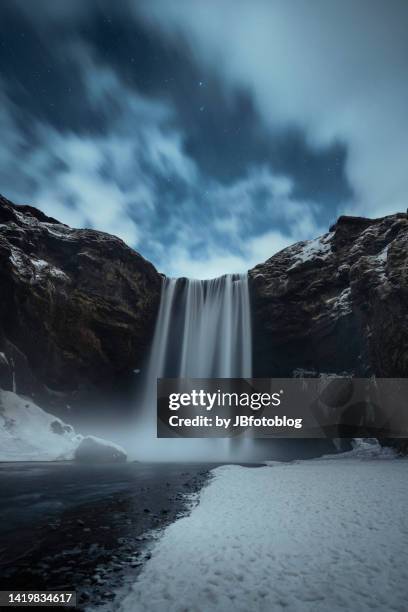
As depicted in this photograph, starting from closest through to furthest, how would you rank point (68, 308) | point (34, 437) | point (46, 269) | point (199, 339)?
point (34, 437), point (46, 269), point (68, 308), point (199, 339)

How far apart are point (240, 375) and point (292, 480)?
3342cm

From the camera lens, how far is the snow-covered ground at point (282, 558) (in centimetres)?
496

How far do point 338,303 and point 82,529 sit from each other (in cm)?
3813

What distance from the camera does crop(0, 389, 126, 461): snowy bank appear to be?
28.8 m

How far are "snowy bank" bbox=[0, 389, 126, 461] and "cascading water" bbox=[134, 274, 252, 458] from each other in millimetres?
14608

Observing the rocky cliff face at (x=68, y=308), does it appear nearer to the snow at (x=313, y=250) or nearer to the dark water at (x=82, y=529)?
the snow at (x=313, y=250)

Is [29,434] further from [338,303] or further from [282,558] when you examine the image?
[338,303]

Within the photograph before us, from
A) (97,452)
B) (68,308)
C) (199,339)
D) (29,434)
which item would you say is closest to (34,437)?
(29,434)

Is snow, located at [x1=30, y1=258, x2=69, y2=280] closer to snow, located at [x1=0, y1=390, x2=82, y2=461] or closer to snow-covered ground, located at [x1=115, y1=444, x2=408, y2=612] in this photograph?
snow, located at [x1=0, y1=390, x2=82, y2=461]

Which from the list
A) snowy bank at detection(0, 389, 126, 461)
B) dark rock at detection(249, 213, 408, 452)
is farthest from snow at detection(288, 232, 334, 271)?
snowy bank at detection(0, 389, 126, 461)

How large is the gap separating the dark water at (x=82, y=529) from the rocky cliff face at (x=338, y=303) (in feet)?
80.1

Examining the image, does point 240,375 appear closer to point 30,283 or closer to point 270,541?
point 30,283

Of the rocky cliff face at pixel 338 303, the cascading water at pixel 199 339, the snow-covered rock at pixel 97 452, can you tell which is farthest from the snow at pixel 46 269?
the rocky cliff face at pixel 338 303

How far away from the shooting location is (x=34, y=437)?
107 feet
